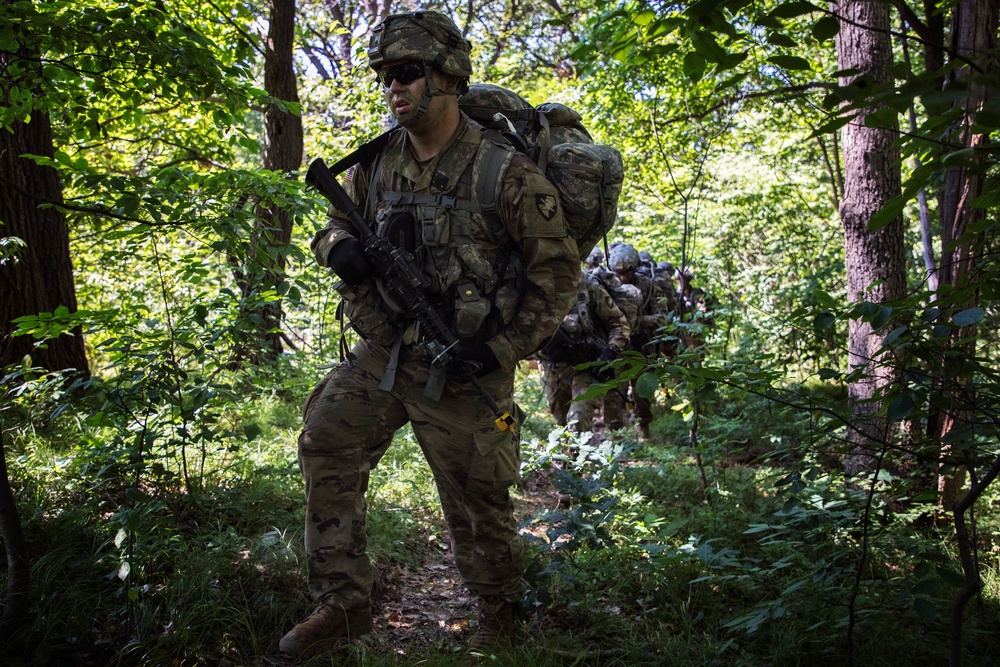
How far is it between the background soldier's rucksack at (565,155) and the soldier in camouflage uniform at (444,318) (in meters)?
0.11

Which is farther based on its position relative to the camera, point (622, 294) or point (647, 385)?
point (622, 294)

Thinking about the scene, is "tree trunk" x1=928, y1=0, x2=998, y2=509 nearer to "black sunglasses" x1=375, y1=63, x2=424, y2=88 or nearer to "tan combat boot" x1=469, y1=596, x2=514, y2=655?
"tan combat boot" x1=469, y1=596, x2=514, y2=655

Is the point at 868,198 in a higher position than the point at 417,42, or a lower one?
lower

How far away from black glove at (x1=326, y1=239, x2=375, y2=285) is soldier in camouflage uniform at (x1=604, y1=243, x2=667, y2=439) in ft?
19.5

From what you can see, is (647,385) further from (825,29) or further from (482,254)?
(482,254)

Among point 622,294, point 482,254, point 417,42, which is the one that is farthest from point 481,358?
point 622,294

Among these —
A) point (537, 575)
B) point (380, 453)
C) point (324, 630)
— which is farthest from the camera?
point (537, 575)

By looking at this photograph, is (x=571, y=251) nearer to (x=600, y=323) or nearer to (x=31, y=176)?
(x=31, y=176)

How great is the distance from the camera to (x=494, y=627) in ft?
11.5

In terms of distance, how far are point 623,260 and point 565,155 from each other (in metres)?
6.19

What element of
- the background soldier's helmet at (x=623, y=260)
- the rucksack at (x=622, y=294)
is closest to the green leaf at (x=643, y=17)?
the rucksack at (x=622, y=294)

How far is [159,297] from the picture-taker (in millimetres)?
8367

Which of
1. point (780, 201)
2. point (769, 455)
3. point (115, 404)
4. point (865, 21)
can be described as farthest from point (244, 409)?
point (780, 201)

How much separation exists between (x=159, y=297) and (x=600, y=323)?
4.85 m
